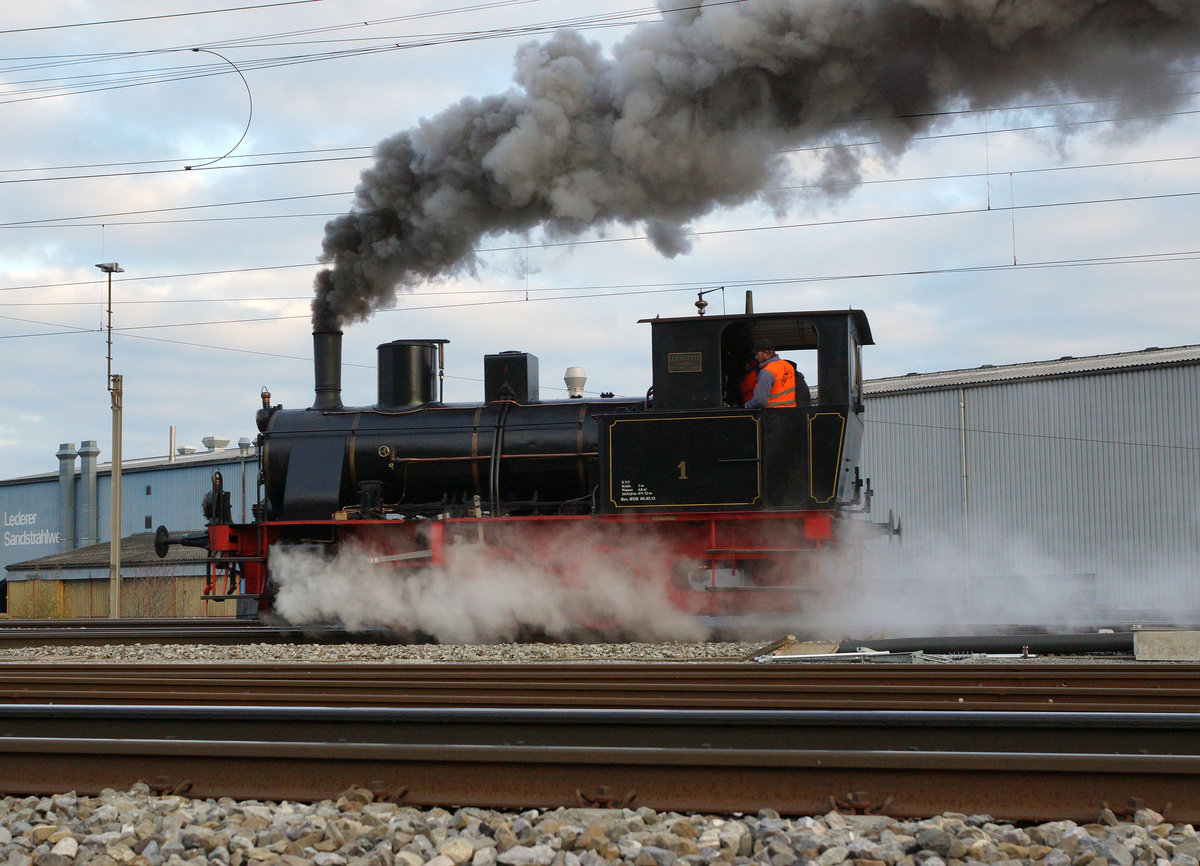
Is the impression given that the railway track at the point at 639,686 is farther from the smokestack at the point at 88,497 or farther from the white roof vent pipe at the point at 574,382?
the smokestack at the point at 88,497

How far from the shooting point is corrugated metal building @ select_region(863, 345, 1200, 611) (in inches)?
757

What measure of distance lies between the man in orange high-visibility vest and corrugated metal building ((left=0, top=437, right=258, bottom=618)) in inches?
739

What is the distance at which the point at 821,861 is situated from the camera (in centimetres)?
307

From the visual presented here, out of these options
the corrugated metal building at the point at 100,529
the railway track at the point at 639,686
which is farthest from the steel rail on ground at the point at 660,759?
the corrugated metal building at the point at 100,529

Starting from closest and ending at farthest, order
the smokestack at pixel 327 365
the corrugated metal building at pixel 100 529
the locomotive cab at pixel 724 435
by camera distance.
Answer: the locomotive cab at pixel 724 435 < the smokestack at pixel 327 365 < the corrugated metal building at pixel 100 529

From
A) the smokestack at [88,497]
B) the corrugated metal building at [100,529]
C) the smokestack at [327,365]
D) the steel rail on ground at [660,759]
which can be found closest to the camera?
the steel rail on ground at [660,759]

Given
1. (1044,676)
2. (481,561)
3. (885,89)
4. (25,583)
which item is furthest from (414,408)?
(25,583)

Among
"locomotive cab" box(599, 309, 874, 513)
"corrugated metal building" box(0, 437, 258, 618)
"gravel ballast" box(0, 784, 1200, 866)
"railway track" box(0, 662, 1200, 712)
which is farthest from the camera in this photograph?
"corrugated metal building" box(0, 437, 258, 618)

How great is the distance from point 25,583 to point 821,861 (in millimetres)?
35941

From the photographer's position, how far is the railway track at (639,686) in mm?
4926

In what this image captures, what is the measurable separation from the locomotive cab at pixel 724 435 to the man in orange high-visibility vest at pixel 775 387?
9 cm

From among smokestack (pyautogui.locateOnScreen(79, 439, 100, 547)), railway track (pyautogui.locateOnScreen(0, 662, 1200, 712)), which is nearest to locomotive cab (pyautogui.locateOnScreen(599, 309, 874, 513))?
railway track (pyautogui.locateOnScreen(0, 662, 1200, 712))

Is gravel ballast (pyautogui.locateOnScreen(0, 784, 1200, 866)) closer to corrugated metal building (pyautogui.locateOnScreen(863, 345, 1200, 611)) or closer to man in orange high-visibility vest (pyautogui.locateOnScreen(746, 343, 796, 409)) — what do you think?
man in orange high-visibility vest (pyautogui.locateOnScreen(746, 343, 796, 409))

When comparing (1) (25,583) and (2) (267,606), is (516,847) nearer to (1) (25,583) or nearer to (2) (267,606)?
(2) (267,606)
